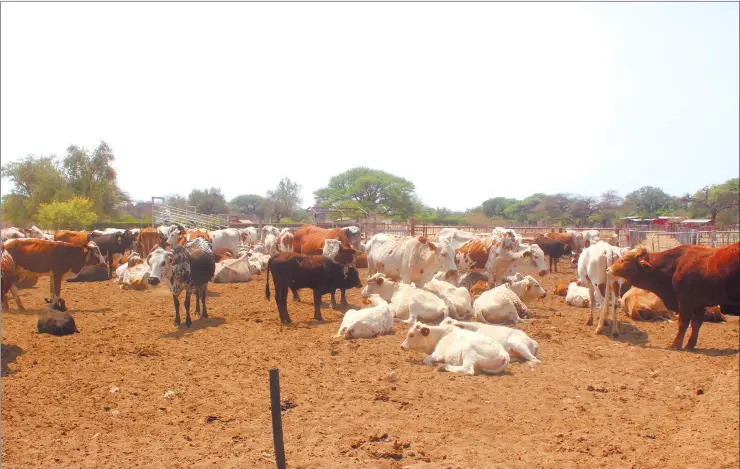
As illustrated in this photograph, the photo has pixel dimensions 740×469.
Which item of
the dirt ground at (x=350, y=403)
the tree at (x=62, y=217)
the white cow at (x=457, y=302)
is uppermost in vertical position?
the tree at (x=62, y=217)

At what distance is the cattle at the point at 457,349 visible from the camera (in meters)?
7.45

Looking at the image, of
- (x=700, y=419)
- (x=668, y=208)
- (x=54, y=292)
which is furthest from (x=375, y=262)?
(x=668, y=208)

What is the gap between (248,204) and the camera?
79.9m

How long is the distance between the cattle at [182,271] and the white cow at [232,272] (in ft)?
21.7

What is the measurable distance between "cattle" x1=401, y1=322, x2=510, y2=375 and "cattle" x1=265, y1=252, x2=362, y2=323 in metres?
3.19

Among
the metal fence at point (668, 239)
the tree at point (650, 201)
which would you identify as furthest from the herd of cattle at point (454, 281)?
the tree at point (650, 201)

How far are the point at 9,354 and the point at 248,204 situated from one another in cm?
7265

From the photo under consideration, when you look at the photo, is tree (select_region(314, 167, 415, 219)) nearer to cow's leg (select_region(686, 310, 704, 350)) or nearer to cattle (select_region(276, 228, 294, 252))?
cattle (select_region(276, 228, 294, 252))

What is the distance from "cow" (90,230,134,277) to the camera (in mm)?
20734

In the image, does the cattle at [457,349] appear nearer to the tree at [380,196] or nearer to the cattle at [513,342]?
the cattle at [513,342]

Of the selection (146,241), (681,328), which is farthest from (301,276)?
(146,241)

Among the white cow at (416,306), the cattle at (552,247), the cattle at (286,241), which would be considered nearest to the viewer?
the white cow at (416,306)

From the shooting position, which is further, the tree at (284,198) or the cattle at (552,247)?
the tree at (284,198)

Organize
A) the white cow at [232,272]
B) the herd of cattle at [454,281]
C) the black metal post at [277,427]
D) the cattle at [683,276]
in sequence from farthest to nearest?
the white cow at [232,272]
the cattle at [683,276]
the herd of cattle at [454,281]
the black metal post at [277,427]
